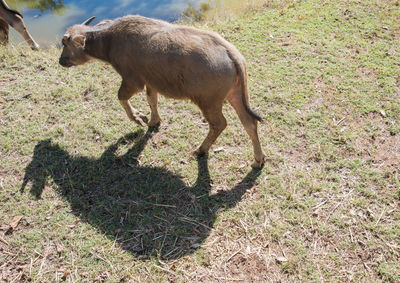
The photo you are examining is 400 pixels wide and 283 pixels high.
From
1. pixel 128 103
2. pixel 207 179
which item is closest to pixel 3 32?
pixel 128 103

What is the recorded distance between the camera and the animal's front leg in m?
4.68

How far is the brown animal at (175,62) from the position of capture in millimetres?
3928

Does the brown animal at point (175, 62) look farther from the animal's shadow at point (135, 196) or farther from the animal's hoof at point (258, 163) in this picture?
the animal's shadow at point (135, 196)

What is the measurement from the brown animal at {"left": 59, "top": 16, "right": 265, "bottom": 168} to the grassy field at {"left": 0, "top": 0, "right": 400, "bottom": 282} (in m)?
0.61

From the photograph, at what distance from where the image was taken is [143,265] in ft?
11.6

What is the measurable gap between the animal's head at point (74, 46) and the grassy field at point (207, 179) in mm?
912

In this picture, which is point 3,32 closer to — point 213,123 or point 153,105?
point 153,105

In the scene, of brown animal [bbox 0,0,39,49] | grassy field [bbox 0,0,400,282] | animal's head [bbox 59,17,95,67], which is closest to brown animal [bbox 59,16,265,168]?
animal's head [bbox 59,17,95,67]

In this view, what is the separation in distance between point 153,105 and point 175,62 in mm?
1313

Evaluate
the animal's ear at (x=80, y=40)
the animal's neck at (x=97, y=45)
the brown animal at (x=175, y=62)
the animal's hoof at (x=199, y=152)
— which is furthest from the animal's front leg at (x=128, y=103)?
the animal's hoof at (x=199, y=152)

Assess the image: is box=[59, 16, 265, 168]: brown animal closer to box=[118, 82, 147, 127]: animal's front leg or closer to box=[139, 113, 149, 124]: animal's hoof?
box=[118, 82, 147, 127]: animal's front leg

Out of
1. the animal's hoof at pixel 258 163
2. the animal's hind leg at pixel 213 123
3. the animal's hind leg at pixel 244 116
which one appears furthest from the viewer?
the animal's hoof at pixel 258 163

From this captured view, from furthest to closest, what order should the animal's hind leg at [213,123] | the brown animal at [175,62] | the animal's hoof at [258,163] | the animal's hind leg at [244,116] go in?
the animal's hoof at [258,163] < the animal's hind leg at [244,116] < the animal's hind leg at [213,123] < the brown animal at [175,62]

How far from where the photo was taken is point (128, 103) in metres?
4.99
